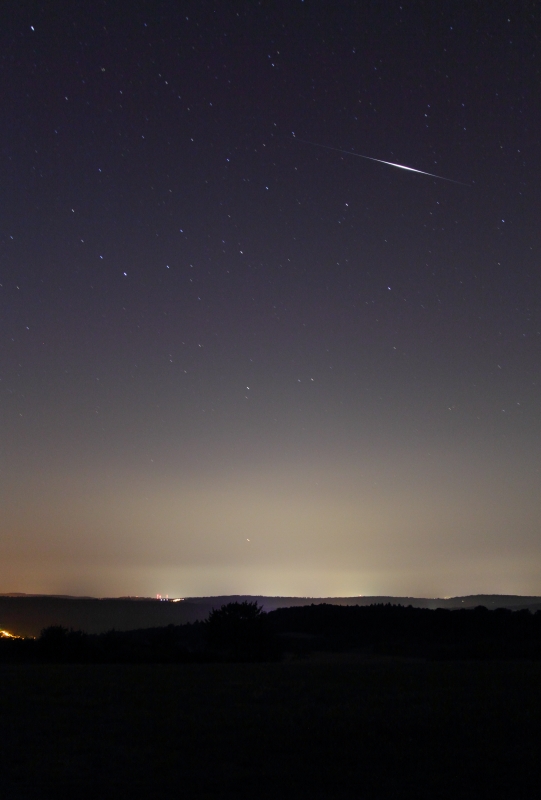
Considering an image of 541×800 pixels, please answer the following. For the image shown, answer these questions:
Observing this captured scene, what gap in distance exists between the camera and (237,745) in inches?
382

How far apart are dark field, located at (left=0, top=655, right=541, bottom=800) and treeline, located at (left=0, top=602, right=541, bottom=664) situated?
1351 cm

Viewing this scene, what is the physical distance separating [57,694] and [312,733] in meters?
6.77

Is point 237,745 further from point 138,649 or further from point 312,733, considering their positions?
point 138,649

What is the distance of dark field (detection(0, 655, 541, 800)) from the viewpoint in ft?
25.5

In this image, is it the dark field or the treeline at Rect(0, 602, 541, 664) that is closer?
the dark field

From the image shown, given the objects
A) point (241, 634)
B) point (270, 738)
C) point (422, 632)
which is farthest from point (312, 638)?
point (270, 738)

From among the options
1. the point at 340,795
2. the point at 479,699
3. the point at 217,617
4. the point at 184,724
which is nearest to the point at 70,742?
the point at 184,724

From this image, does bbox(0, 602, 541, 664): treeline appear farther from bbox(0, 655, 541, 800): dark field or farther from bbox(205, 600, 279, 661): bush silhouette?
bbox(0, 655, 541, 800): dark field

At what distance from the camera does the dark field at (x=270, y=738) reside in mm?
7773

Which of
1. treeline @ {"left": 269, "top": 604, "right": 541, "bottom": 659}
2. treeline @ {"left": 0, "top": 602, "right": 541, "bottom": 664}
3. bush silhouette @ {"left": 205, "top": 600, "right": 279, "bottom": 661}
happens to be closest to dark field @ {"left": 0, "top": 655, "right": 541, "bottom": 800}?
treeline @ {"left": 0, "top": 602, "right": 541, "bottom": 664}

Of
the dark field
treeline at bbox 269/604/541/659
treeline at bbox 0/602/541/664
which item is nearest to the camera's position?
the dark field

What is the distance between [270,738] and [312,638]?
42124 millimetres

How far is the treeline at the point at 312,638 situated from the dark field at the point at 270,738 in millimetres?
13515

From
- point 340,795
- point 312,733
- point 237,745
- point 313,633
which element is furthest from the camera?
point 313,633
